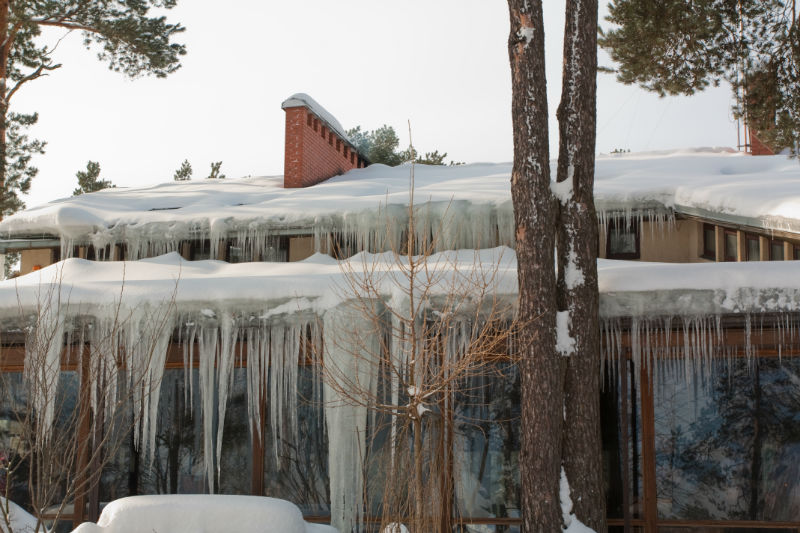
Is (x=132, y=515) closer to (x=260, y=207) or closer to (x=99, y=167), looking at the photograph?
(x=260, y=207)

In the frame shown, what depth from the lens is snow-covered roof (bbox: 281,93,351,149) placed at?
12.4m

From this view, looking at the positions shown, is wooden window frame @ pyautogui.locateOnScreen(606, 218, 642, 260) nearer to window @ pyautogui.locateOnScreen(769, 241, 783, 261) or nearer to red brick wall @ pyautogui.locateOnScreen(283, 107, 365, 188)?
window @ pyautogui.locateOnScreen(769, 241, 783, 261)

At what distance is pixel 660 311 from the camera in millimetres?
6742

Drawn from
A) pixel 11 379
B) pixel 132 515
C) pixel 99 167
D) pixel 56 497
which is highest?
pixel 99 167

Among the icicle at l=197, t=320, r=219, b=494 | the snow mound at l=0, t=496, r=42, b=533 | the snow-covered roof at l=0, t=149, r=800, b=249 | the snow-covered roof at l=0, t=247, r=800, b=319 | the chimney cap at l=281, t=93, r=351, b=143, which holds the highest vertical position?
the chimney cap at l=281, t=93, r=351, b=143

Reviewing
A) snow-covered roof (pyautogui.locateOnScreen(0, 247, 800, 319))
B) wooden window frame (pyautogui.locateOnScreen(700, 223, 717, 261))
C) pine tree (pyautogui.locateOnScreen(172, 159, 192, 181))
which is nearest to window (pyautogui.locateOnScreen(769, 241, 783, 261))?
wooden window frame (pyautogui.locateOnScreen(700, 223, 717, 261))

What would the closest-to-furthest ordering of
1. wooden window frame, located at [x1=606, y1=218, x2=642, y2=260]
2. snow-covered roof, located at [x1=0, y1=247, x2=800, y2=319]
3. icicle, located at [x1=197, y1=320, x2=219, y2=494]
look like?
snow-covered roof, located at [x1=0, y1=247, x2=800, y2=319] → icicle, located at [x1=197, y1=320, x2=219, y2=494] → wooden window frame, located at [x1=606, y1=218, x2=642, y2=260]

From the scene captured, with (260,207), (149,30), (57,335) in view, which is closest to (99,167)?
(149,30)

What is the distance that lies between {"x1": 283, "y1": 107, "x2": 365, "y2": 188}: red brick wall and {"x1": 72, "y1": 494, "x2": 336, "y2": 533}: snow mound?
674 centimetres


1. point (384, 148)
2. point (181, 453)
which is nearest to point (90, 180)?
point (384, 148)

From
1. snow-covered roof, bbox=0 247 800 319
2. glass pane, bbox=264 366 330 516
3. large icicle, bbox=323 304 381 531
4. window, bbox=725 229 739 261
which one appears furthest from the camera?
window, bbox=725 229 739 261

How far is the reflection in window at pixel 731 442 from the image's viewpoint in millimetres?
8266

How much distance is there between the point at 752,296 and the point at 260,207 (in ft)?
19.5

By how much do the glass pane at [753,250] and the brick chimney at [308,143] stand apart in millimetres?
6636
